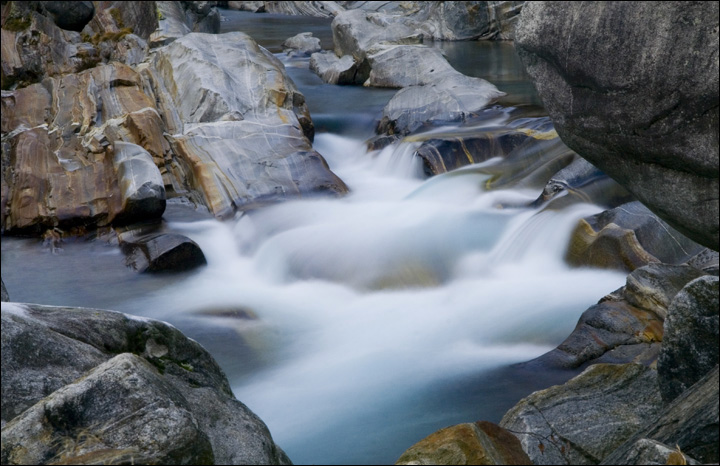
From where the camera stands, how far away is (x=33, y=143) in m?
11.9

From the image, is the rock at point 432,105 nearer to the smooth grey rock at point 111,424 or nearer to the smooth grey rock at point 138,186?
the smooth grey rock at point 138,186

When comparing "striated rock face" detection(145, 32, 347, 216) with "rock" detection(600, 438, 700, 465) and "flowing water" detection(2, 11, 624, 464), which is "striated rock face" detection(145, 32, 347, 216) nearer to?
"flowing water" detection(2, 11, 624, 464)

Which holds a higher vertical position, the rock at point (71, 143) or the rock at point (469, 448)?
the rock at point (469, 448)

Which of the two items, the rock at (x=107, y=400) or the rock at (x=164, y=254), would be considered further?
the rock at (x=164, y=254)

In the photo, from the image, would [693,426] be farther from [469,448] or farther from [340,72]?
[340,72]

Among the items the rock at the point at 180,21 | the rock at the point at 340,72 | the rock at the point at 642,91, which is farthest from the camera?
the rock at the point at 340,72

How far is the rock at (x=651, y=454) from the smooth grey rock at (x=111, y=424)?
6.42ft

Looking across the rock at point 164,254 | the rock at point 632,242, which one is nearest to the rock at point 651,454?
the rock at point 632,242

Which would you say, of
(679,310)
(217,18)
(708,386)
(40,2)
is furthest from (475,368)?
(217,18)

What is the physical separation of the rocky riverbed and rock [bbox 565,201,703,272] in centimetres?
3

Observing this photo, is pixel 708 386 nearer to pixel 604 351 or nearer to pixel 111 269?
pixel 604 351

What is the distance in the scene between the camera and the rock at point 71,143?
10.9m

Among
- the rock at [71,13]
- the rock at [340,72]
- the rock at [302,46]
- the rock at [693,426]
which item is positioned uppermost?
the rock at [693,426]

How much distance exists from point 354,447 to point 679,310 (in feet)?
8.96
